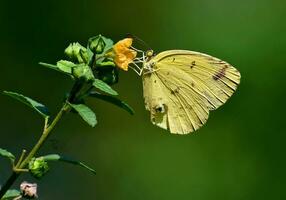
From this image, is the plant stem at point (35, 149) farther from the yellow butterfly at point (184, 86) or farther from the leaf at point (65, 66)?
the yellow butterfly at point (184, 86)

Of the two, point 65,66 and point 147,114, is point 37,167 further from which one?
point 147,114

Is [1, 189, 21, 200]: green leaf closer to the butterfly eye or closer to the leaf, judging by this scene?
the leaf

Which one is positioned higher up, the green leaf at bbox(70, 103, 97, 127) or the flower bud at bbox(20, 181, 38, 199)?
the green leaf at bbox(70, 103, 97, 127)

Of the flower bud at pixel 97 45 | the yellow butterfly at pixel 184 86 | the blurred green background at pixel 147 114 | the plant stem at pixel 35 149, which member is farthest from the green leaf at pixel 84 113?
the blurred green background at pixel 147 114

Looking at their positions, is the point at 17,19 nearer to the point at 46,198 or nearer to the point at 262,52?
the point at 46,198

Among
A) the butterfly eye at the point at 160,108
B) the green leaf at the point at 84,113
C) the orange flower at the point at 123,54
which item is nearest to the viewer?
the green leaf at the point at 84,113

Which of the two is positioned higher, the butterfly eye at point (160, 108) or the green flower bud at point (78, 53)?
the green flower bud at point (78, 53)

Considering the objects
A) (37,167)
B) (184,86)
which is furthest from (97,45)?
(184,86)

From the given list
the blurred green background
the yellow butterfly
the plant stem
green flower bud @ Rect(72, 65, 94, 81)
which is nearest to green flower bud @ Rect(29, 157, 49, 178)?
the plant stem
